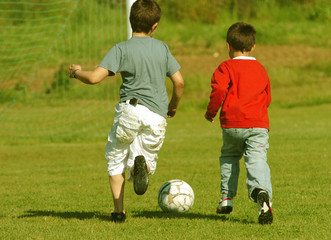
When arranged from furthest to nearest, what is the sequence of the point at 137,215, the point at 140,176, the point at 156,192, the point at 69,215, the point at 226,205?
the point at 156,192 → the point at 69,215 → the point at 137,215 → the point at 226,205 → the point at 140,176

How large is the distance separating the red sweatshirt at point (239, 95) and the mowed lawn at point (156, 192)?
82cm

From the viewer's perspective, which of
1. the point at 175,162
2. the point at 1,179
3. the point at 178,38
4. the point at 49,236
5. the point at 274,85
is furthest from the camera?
the point at 178,38

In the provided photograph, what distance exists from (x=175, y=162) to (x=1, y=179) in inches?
97.9

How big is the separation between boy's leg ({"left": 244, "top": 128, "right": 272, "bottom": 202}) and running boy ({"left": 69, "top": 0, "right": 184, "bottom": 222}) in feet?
2.30

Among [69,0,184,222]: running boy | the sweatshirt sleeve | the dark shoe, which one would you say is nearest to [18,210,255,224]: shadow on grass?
the dark shoe

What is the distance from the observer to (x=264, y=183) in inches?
191

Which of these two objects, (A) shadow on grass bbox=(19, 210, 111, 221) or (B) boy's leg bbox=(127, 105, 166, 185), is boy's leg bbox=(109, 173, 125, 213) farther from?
(A) shadow on grass bbox=(19, 210, 111, 221)

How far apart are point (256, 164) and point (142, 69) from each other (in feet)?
3.82

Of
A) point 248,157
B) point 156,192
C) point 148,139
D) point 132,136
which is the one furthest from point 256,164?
point 156,192

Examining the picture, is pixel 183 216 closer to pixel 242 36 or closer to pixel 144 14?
pixel 242 36

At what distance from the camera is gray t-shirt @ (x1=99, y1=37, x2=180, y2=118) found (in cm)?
498

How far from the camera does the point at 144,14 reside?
16.3ft

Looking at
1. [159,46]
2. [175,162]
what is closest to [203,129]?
[175,162]

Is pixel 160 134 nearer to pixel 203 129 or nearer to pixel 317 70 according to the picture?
pixel 203 129
